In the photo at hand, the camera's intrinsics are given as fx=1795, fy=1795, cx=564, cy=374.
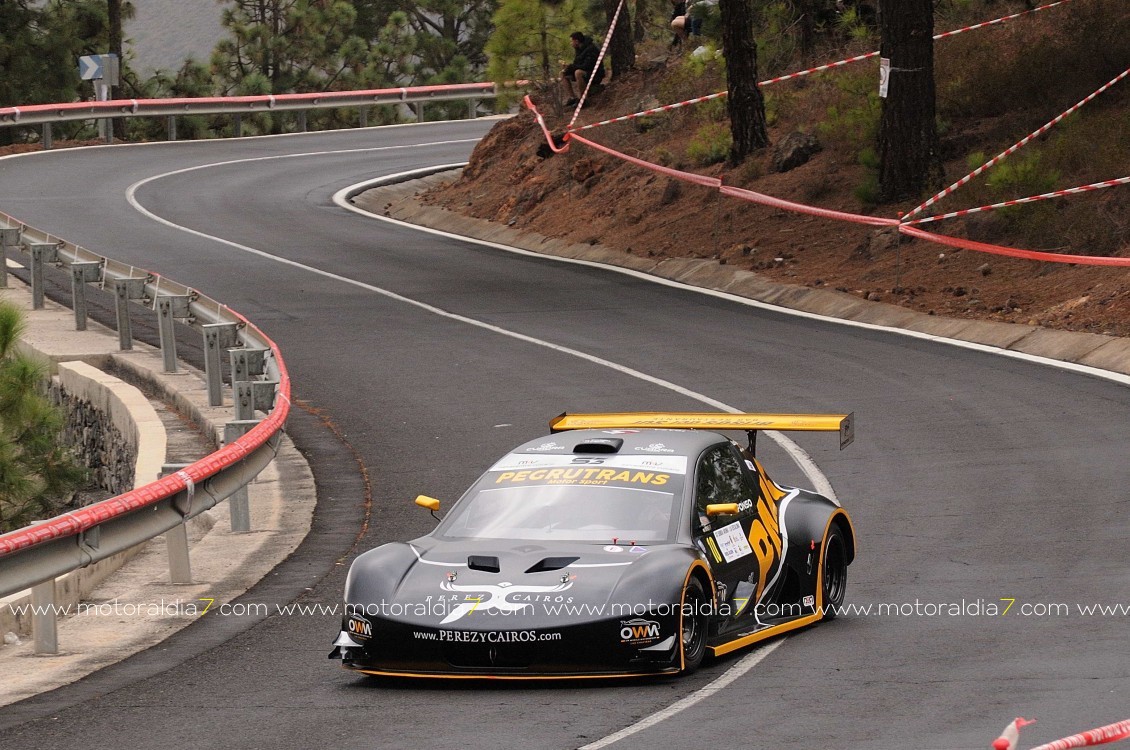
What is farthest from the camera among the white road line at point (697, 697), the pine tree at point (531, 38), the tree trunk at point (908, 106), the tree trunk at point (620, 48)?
the tree trunk at point (620, 48)

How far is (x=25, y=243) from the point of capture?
24.2 m

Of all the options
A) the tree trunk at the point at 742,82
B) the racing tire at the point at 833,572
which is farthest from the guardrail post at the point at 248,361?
the tree trunk at the point at 742,82

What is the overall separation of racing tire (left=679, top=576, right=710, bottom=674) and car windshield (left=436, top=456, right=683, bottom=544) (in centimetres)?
51

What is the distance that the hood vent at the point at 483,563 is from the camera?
368 inches

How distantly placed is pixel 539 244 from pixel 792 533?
20516 mm

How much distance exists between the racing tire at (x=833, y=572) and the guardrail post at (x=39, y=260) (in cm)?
1502

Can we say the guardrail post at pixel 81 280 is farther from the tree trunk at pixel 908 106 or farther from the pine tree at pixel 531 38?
the pine tree at pixel 531 38

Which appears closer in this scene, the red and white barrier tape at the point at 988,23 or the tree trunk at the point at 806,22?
A: the red and white barrier tape at the point at 988,23

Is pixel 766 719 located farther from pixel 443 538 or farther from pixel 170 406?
pixel 170 406

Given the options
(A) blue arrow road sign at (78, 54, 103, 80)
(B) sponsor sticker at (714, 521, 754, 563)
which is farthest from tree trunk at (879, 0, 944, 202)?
(A) blue arrow road sign at (78, 54, 103, 80)

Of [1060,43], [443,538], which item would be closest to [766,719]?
[443,538]

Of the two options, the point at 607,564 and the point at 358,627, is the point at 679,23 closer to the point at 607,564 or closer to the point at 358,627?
the point at 607,564

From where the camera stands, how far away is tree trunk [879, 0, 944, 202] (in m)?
25.1

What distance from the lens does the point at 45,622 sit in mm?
10094
